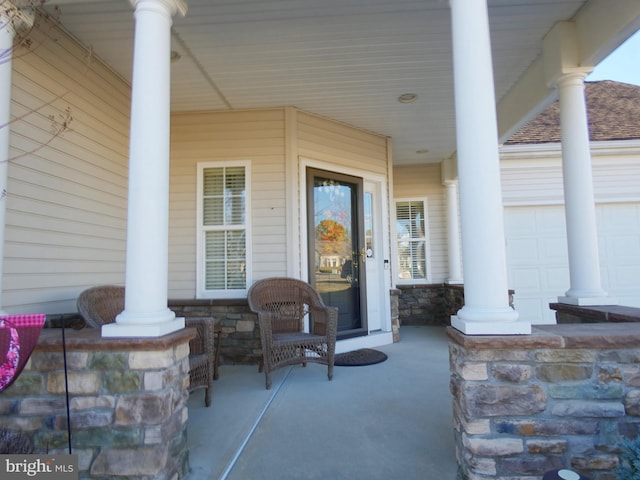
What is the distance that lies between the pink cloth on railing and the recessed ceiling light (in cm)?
390

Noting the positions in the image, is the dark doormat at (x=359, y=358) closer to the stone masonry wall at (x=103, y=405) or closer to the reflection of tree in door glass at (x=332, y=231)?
the reflection of tree in door glass at (x=332, y=231)

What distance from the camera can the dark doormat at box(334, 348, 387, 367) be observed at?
4090 millimetres

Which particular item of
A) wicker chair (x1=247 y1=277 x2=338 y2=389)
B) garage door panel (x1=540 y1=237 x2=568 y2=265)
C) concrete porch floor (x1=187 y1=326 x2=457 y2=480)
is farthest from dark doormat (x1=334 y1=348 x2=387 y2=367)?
garage door panel (x1=540 y1=237 x2=568 y2=265)

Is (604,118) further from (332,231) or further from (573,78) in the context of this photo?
(332,231)

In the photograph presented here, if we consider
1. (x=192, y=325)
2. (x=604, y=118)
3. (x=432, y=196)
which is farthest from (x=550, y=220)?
(x=192, y=325)

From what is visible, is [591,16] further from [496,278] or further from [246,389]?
[246,389]

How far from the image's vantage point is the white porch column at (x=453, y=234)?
647 cm

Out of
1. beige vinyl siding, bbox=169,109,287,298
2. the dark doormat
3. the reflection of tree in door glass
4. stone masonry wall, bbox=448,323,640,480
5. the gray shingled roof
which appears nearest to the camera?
stone masonry wall, bbox=448,323,640,480

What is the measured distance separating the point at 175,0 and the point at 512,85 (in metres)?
3.47

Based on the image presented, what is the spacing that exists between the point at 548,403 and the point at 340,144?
12.5 ft

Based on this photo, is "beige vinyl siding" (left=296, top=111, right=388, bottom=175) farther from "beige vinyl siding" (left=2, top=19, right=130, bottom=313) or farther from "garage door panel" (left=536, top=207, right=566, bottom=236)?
"garage door panel" (left=536, top=207, right=566, bottom=236)

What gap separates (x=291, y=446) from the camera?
231 cm

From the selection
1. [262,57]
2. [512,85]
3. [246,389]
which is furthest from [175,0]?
[512,85]

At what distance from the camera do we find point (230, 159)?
4.45m
